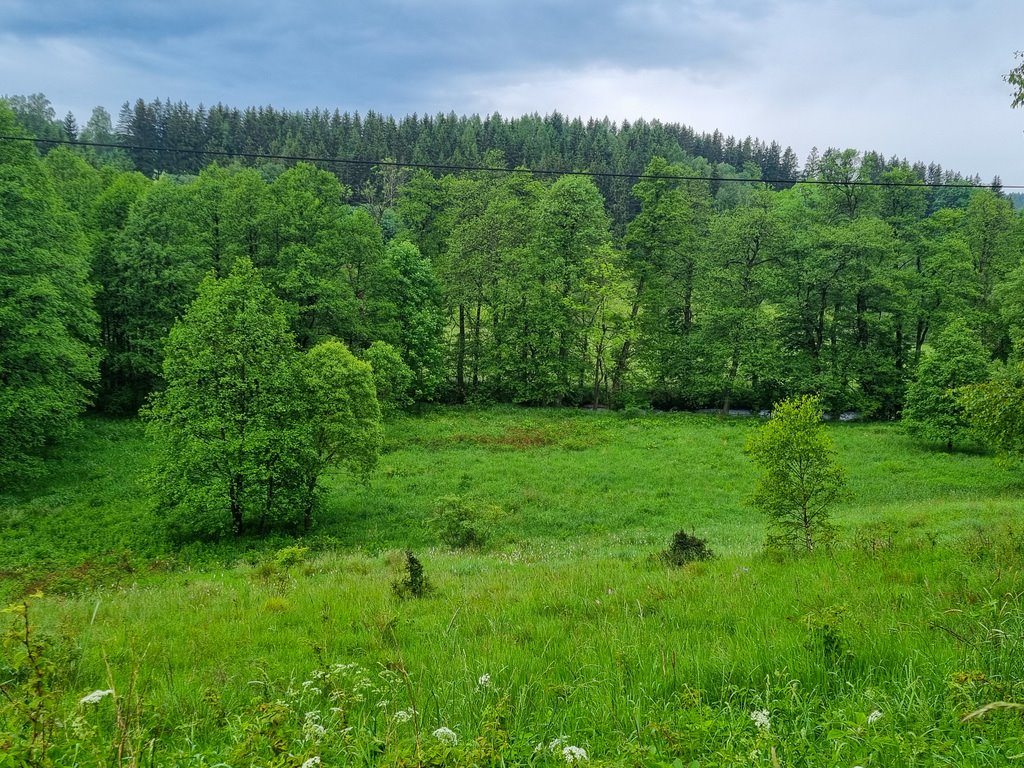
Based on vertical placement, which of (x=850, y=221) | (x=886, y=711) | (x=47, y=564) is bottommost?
(x=47, y=564)

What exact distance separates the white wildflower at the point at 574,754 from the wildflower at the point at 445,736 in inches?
19.3

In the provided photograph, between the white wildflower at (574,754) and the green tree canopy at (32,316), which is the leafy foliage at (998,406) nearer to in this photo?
the white wildflower at (574,754)

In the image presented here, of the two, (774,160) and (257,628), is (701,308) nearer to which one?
(257,628)

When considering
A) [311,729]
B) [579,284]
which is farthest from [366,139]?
[311,729]

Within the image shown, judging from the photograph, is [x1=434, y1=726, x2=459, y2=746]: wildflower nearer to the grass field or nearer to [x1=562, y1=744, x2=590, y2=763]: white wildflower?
the grass field

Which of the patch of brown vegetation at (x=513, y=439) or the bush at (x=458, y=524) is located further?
the patch of brown vegetation at (x=513, y=439)

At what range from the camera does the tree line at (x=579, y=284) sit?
1332 inches

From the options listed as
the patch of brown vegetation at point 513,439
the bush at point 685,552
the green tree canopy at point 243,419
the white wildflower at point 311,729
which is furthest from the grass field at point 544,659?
the patch of brown vegetation at point 513,439

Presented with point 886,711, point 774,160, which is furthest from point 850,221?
point 774,160

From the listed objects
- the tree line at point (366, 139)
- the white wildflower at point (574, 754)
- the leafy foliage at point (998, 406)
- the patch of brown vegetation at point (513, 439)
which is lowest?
the patch of brown vegetation at point (513, 439)

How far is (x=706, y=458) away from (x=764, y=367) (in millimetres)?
13446

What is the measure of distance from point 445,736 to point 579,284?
38517mm

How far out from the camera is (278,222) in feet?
115

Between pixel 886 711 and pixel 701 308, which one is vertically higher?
pixel 701 308
